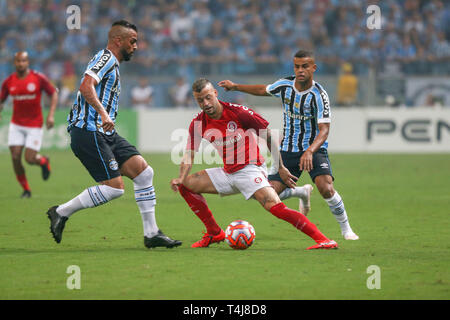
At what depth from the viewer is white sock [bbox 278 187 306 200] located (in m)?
9.12

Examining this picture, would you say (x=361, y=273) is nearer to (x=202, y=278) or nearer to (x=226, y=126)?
(x=202, y=278)

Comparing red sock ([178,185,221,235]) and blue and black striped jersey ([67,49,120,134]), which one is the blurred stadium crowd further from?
blue and black striped jersey ([67,49,120,134])

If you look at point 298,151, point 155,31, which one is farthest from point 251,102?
point 298,151

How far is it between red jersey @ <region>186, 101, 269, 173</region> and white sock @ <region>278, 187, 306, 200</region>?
113 centimetres

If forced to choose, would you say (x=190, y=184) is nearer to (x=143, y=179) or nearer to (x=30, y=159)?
(x=143, y=179)

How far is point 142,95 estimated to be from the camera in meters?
23.2

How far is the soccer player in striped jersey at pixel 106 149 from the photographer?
7590 millimetres

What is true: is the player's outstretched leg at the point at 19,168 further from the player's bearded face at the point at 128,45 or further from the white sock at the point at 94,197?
the player's bearded face at the point at 128,45

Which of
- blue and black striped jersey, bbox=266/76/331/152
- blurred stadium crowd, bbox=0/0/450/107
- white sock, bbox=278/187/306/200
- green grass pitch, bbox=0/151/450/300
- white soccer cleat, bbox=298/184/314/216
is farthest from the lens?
blurred stadium crowd, bbox=0/0/450/107

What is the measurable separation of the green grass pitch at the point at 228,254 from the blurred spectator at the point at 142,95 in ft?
32.3

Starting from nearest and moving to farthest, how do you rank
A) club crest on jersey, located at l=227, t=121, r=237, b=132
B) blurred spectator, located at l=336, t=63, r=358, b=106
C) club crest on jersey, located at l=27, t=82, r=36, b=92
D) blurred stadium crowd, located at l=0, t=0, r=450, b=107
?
1. club crest on jersey, located at l=227, t=121, r=237, b=132
2. club crest on jersey, located at l=27, t=82, r=36, b=92
3. blurred spectator, located at l=336, t=63, r=358, b=106
4. blurred stadium crowd, located at l=0, t=0, r=450, b=107

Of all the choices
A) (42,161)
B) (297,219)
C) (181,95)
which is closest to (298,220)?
(297,219)

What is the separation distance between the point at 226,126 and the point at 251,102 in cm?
1572

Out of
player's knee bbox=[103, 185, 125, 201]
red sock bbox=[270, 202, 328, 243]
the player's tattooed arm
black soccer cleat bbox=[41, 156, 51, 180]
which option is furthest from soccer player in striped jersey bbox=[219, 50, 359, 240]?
black soccer cleat bbox=[41, 156, 51, 180]
